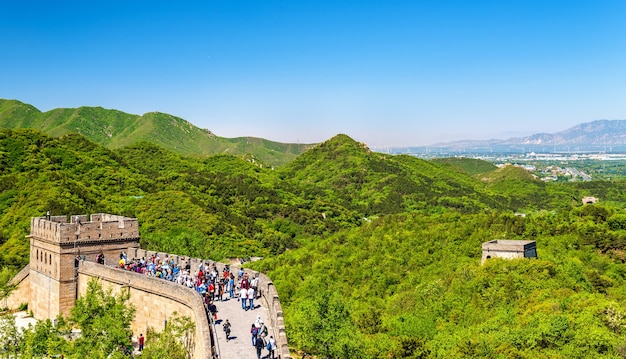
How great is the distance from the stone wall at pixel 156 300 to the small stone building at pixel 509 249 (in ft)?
125

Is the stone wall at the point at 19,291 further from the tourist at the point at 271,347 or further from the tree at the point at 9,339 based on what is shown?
the tourist at the point at 271,347

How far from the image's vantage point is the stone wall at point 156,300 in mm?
22609

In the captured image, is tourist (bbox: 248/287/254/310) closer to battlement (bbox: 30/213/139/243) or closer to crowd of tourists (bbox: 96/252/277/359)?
crowd of tourists (bbox: 96/252/277/359)

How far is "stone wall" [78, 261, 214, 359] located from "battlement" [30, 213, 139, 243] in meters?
1.89

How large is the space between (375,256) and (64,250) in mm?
41314

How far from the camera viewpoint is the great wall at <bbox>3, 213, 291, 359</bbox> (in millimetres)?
25094

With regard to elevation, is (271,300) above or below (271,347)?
above

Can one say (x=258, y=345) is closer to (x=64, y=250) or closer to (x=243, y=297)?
(x=243, y=297)

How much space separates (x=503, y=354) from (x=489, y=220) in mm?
44662

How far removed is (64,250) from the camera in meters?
32.8

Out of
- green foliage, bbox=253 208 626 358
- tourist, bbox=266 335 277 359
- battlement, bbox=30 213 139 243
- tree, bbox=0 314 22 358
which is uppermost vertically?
battlement, bbox=30 213 139 243

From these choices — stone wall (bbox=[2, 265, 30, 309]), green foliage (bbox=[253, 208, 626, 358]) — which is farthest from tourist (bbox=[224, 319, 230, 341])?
stone wall (bbox=[2, 265, 30, 309])

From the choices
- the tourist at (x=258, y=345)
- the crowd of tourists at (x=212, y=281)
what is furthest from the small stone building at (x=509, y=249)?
the tourist at (x=258, y=345)

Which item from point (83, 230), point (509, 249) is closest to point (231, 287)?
point (83, 230)
